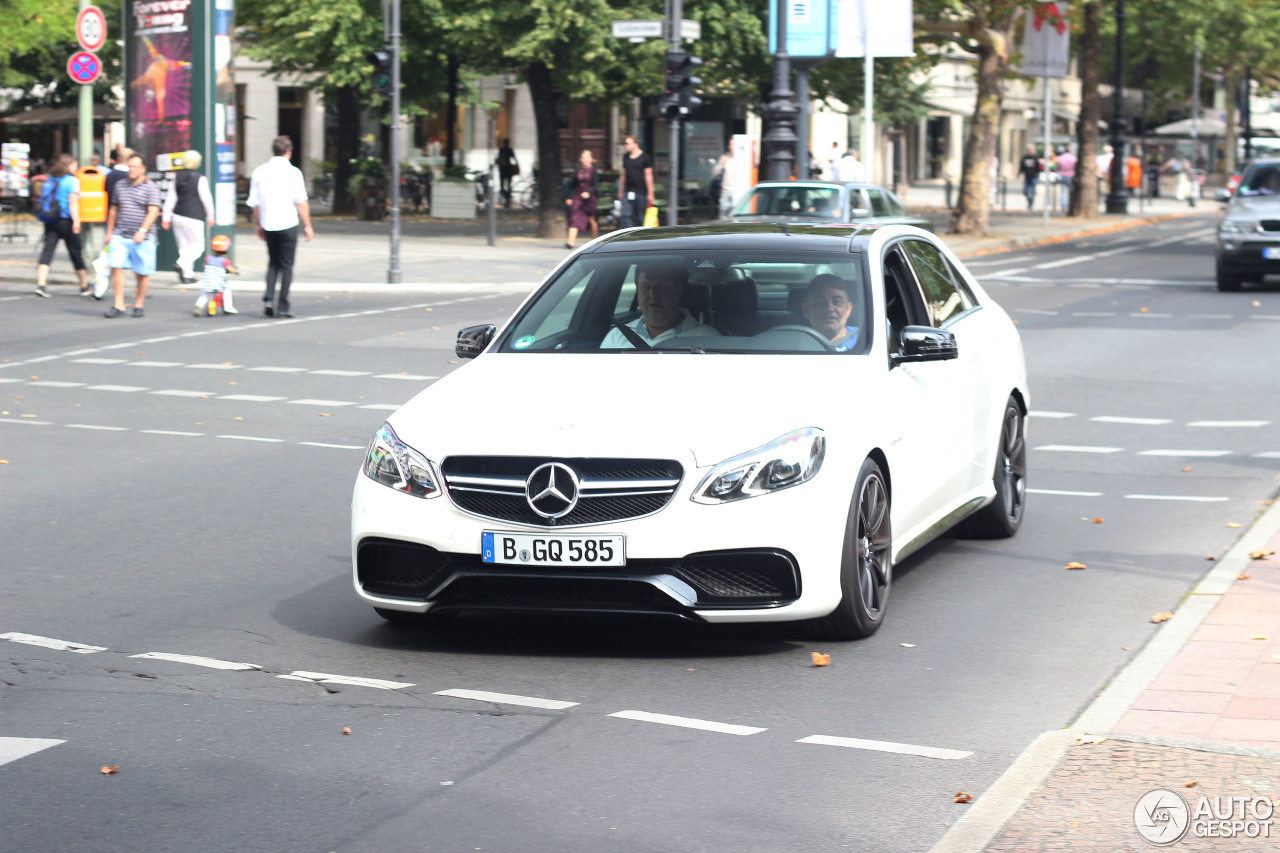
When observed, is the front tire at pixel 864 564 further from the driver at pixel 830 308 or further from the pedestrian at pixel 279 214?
the pedestrian at pixel 279 214

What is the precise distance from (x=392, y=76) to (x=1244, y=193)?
1176 centimetres

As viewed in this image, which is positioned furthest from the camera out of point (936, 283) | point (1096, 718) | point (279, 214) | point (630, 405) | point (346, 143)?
point (346, 143)

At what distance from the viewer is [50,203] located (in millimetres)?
22438

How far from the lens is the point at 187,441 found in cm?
1161

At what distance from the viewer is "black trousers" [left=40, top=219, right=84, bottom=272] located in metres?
22.6

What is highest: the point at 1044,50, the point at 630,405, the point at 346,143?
the point at 1044,50

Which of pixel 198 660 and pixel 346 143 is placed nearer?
pixel 198 660

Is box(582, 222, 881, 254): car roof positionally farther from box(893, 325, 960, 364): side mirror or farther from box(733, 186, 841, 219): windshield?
box(733, 186, 841, 219): windshield

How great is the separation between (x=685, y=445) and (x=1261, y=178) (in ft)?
71.4

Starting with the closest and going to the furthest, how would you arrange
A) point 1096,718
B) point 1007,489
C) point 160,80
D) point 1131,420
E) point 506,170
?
point 1096,718 < point 1007,489 < point 1131,420 < point 160,80 < point 506,170

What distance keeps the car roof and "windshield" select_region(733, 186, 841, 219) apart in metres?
16.6

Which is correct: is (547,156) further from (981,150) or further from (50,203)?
(50,203)

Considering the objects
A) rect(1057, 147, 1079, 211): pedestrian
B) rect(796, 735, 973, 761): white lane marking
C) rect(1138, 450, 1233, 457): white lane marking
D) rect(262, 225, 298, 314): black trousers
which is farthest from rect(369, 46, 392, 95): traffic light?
rect(1057, 147, 1079, 211): pedestrian

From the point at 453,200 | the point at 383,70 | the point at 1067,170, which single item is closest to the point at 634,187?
the point at 383,70
